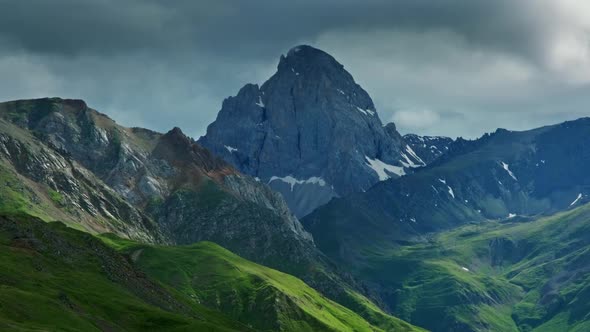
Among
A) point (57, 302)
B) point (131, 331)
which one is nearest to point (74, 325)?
point (57, 302)

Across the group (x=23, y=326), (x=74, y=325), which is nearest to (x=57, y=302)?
(x=74, y=325)

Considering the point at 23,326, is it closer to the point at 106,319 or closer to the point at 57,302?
the point at 57,302

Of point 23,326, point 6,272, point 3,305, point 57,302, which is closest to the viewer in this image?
point 23,326

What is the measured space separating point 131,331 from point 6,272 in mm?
33859

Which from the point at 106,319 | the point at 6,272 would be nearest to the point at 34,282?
the point at 6,272

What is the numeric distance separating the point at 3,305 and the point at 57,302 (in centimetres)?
1932

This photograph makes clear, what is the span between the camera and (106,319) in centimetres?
19562

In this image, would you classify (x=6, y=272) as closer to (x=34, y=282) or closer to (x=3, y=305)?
(x=34, y=282)

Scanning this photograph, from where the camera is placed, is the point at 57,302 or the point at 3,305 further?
the point at 57,302

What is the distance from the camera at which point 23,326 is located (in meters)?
156

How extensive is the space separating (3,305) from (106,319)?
33660 mm

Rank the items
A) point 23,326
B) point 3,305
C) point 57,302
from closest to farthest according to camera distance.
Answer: point 23,326
point 3,305
point 57,302

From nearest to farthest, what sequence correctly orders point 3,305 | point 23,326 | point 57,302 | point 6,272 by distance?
point 23,326, point 3,305, point 57,302, point 6,272

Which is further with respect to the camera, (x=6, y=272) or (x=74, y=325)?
(x=6, y=272)
